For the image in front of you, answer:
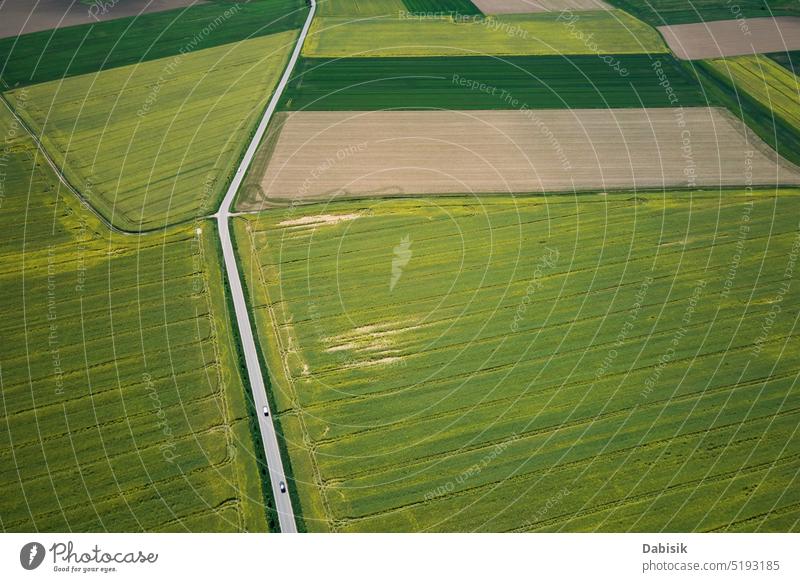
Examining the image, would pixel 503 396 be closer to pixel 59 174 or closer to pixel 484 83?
pixel 484 83

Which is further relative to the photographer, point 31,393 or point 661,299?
point 661,299

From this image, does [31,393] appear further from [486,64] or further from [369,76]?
[486,64]

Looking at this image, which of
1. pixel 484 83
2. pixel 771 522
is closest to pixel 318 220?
pixel 484 83

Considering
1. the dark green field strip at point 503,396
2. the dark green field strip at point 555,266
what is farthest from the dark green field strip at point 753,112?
the dark green field strip at point 503,396

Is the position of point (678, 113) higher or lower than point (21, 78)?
higher

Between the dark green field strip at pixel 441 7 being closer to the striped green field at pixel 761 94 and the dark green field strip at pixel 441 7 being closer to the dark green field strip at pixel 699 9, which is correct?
the dark green field strip at pixel 699 9
